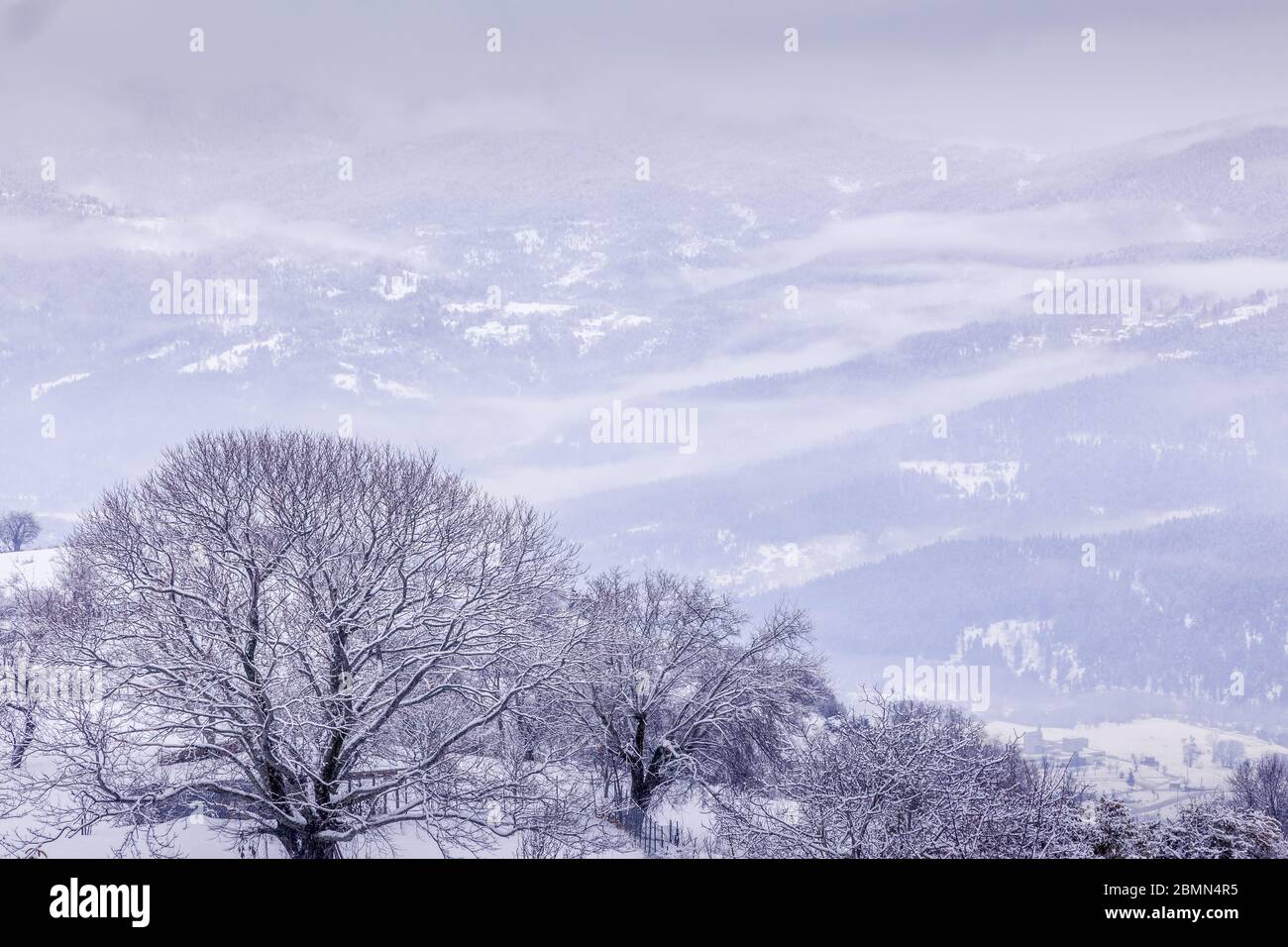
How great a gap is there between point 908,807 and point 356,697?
14.1m

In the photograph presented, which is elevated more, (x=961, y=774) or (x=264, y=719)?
(x=264, y=719)

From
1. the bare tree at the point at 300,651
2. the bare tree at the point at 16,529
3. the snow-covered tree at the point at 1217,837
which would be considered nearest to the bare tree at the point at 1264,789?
the snow-covered tree at the point at 1217,837

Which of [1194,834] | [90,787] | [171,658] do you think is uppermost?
[171,658]

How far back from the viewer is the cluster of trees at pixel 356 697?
2872 cm

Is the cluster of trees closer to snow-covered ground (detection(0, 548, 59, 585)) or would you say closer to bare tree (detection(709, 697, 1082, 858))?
bare tree (detection(709, 697, 1082, 858))

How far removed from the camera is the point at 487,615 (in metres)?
34.5

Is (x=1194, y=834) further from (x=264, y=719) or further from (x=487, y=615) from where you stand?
(x=264, y=719)

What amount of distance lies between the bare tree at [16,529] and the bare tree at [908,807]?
151583 mm

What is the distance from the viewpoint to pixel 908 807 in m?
27.8

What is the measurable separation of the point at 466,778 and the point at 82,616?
1362 centimetres

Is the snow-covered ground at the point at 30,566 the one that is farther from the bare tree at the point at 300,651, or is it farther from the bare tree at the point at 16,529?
the bare tree at the point at 300,651
